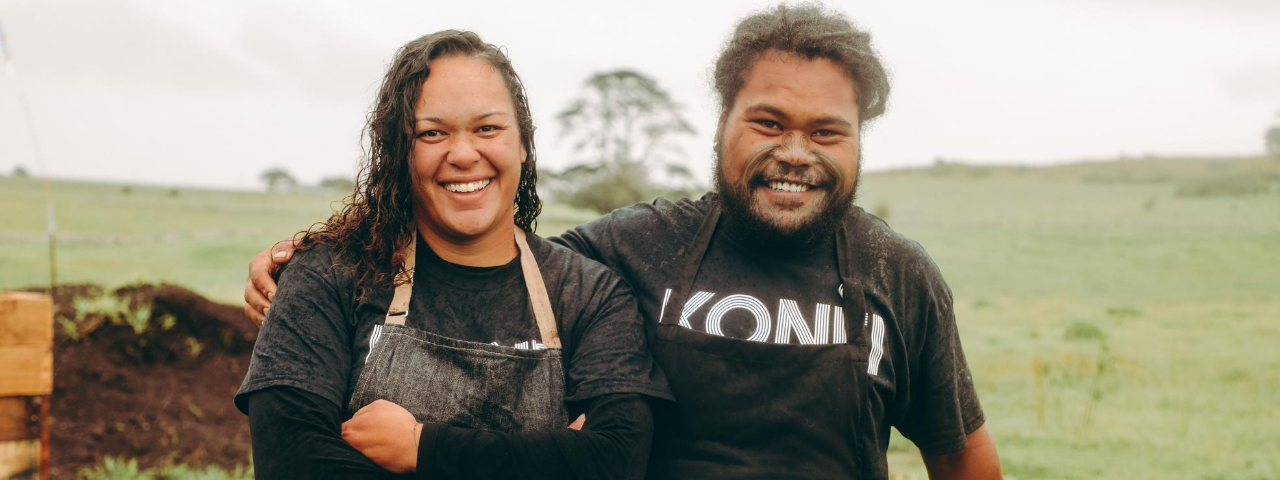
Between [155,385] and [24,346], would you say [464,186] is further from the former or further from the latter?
[155,385]

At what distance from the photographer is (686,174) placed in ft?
102

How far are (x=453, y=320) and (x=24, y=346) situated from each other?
1.77m

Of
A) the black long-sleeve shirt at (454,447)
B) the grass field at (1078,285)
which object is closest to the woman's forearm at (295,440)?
the black long-sleeve shirt at (454,447)

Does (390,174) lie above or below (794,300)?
above

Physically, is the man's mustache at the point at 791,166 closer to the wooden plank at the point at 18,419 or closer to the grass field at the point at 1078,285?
the grass field at the point at 1078,285

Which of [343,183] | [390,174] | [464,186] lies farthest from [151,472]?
[343,183]

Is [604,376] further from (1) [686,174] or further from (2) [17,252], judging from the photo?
(1) [686,174]

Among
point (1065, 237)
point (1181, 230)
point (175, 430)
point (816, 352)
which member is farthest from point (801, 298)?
point (1181, 230)

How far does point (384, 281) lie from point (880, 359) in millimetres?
1495

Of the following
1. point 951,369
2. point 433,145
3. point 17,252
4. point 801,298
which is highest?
point 433,145

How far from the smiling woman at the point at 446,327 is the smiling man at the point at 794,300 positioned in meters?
0.25

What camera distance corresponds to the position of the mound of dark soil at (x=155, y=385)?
5.08m

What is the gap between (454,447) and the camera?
221cm

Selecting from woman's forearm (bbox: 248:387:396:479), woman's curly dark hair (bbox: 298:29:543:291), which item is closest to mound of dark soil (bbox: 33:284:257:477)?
woman's curly dark hair (bbox: 298:29:543:291)
